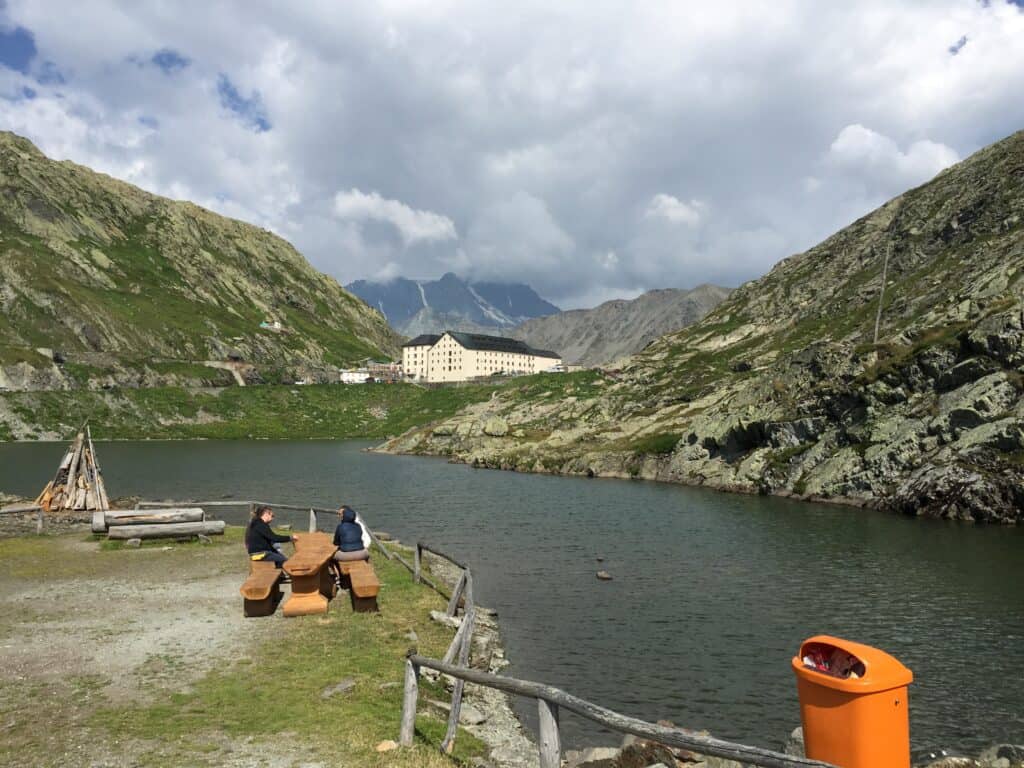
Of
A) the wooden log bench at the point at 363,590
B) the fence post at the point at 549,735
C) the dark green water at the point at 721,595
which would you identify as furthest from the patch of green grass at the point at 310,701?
the dark green water at the point at 721,595

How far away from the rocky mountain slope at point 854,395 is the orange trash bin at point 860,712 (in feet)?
181

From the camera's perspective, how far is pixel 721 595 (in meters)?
33.3

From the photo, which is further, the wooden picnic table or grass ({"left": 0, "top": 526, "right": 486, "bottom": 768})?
the wooden picnic table

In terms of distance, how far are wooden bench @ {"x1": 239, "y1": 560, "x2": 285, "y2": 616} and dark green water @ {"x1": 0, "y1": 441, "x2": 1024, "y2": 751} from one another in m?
8.88

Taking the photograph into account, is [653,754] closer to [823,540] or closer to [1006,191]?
[823,540]

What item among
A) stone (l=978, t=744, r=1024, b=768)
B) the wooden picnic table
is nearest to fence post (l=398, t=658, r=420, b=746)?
the wooden picnic table

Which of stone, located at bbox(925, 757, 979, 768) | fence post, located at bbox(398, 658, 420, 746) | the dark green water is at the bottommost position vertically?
the dark green water

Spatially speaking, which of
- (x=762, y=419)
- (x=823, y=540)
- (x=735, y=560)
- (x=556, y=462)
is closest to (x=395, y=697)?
(x=735, y=560)

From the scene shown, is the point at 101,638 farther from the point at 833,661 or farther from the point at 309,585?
the point at 833,661

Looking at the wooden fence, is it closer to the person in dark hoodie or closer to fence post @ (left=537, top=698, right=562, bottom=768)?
fence post @ (left=537, top=698, right=562, bottom=768)

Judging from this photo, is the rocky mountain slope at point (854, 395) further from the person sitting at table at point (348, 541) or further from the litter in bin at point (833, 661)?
the litter in bin at point (833, 661)

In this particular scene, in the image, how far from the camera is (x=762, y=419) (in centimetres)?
8581

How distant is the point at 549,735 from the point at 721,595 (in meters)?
25.8

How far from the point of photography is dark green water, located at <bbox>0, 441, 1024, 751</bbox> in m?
20.7
